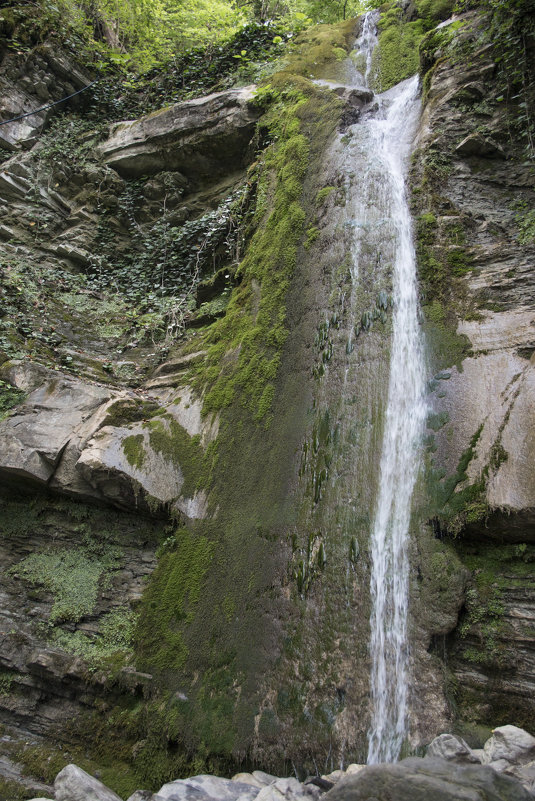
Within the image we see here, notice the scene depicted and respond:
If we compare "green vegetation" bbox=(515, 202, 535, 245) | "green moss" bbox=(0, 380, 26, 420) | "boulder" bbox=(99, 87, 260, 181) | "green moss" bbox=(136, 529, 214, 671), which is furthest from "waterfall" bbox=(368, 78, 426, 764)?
"green moss" bbox=(0, 380, 26, 420)

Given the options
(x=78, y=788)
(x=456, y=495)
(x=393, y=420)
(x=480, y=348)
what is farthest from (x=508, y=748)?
(x=480, y=348)

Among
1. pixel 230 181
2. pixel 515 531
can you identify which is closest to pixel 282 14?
pixel 230 181

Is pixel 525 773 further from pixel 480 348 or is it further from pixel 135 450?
pixel 135 450

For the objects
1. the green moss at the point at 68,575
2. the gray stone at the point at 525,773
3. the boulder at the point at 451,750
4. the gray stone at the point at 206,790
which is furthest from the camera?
the green moss at the point at 68,575

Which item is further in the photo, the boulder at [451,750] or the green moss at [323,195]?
the green moss at [323,195]

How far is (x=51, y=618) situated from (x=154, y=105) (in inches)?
447

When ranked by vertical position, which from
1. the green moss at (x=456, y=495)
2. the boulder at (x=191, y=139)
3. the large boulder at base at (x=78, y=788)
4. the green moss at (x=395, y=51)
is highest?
the green moss at (x=395, y=51)

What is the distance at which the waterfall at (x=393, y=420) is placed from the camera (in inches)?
150

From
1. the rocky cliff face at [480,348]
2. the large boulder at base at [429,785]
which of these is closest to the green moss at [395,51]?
the rocky cliff face at [480,348]

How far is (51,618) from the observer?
5.36 metres

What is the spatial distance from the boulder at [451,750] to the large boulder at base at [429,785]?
87 cm

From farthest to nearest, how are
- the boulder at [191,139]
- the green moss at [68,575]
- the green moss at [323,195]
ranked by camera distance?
the boulder at [191,139]
the green moss at [323,195]
the green moss at [68,575]

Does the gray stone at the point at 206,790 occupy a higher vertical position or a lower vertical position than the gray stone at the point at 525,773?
lower

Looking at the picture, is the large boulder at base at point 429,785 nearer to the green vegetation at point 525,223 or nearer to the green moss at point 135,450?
the green moss at point 135,450
